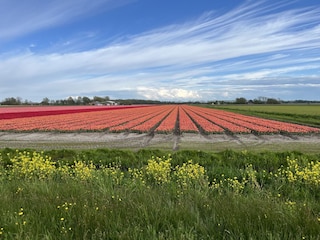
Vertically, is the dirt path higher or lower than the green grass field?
lower

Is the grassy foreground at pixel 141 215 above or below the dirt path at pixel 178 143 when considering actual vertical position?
above

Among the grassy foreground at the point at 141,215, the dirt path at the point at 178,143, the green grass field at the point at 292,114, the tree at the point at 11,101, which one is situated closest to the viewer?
the grassy foreground at the point at 141,215

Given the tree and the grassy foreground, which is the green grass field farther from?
the tree

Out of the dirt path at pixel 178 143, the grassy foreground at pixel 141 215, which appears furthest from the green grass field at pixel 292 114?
the grassy foreground at pixel 141 215

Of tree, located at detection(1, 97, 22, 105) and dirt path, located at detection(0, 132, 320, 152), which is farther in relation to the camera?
tree, located at detection(1, 97, 22, 105)

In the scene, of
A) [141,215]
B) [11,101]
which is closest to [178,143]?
[141,215]

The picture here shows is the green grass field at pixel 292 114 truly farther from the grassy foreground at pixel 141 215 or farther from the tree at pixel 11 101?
the tree at pixel 11 101

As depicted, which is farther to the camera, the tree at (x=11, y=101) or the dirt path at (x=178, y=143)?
the tree at (x=11, y=101)

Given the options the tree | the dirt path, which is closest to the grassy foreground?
the dirt path

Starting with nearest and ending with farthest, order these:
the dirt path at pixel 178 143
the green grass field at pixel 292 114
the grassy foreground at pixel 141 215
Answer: the grassy foreground at pixel 141 215
the dirt path at pixel 178 143
the green grass field at pixel 292 114

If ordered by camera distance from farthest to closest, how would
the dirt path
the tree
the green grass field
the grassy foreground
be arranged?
1. the tree
2. the green grass field
3. the dirt path
4. the grassy foreground

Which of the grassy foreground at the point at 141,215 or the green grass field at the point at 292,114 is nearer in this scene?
the grassy foreground at the point at 141,215

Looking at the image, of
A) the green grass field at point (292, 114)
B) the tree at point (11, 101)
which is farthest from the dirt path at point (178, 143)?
the tree at point (11, 101)

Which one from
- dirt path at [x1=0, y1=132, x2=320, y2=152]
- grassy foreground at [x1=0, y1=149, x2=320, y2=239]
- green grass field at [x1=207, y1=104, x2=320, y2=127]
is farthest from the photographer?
green grass field at [x1=207, y1=104, x2=320, y2=127]
